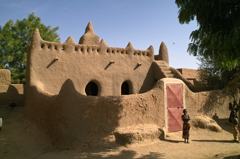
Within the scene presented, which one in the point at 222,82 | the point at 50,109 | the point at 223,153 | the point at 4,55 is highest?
the point at 4,55

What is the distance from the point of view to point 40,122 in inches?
317

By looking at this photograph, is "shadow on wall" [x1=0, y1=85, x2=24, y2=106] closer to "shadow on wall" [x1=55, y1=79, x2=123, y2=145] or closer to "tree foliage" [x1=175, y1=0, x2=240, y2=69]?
"shadow on wall" [x1=55, y1=79, x2=123, y2=145]

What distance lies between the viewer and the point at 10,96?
38.5ft

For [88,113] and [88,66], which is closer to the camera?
[88,113]

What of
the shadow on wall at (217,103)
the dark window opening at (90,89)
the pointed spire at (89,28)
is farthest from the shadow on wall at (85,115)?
the pointed spire at (89,28)

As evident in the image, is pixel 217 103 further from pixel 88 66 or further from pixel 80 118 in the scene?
pixel 80 118

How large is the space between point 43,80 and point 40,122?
8.42 ft

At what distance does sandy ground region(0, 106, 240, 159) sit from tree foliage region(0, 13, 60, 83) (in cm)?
1304

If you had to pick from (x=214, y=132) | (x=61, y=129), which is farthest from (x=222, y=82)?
(x=61, y=129)

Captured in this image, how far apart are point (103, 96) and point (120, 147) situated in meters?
1.87

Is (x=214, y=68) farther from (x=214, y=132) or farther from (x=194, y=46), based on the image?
(x=194, y=46)

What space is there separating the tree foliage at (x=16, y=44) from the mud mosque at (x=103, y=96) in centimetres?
1056

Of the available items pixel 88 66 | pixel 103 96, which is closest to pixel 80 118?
pixel 103 96

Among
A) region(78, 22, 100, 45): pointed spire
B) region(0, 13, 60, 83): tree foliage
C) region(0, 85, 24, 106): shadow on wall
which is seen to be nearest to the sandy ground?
region(0, 85, 24, 106): shadow on wall
